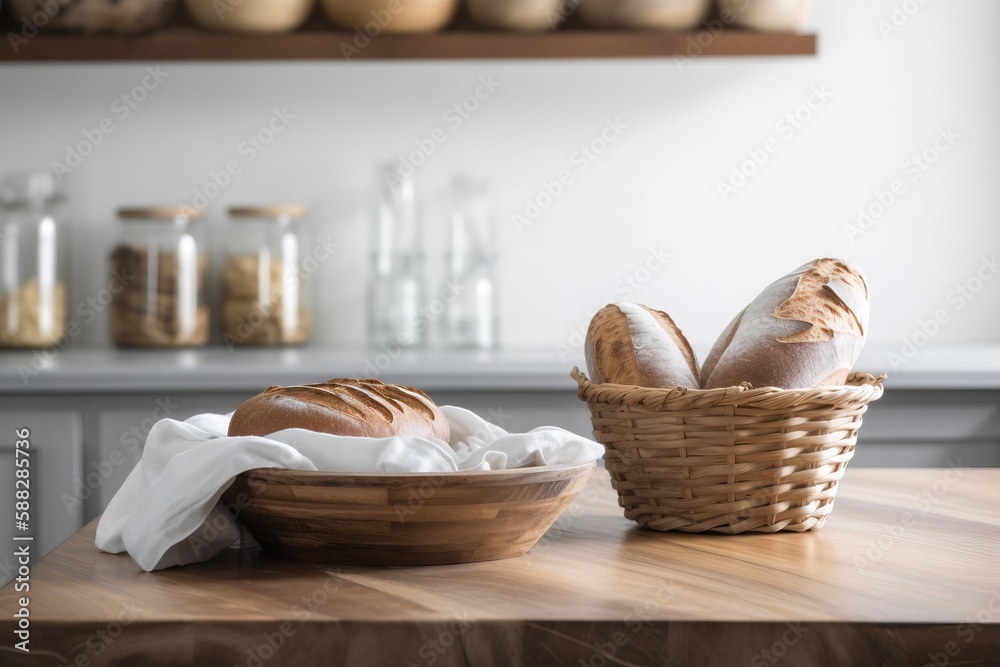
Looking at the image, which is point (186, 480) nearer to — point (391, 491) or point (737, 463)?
point (391, 491)

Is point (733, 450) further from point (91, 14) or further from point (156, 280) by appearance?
point (91, 14)

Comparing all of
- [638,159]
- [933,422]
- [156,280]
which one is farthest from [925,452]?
[156,280]

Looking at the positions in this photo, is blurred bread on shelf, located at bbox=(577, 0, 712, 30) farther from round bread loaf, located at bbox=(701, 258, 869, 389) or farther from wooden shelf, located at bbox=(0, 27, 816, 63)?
round bread loaf, located at bbox=(701, 258, 869, 389)

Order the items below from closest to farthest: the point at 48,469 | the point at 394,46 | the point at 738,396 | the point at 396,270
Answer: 1. the point at 738,396
2. the point at 48,469
3. the point at 394,46
4. the point at 396,270

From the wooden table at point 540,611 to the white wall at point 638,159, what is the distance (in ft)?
5.18

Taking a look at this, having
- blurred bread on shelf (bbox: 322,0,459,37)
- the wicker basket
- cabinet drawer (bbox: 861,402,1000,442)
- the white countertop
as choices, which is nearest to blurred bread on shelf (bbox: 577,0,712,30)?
blurred bread on shelf (bbox: 322,0,459,37)

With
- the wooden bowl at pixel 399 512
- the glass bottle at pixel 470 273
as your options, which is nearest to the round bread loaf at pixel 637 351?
the wooden bowl at pixel 399 512

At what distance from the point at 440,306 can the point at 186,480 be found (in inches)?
58.7

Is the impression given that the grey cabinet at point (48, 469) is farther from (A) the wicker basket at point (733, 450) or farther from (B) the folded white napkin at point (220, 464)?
(A) the wicker basket at point (733, 450)

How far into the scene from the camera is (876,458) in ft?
5.60

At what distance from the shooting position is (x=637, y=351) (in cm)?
82

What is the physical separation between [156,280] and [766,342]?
61.7 inches

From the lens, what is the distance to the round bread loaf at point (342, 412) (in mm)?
731

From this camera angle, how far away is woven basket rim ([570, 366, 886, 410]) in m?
0.73
